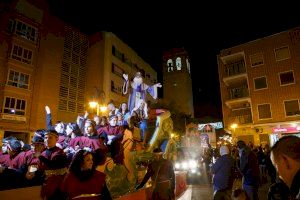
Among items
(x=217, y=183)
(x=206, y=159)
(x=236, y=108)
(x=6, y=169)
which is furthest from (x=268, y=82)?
(x=6, y=169)

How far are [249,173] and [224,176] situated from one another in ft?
3.75

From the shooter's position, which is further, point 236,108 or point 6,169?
point 236,108

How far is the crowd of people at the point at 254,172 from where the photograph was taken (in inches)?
66.3

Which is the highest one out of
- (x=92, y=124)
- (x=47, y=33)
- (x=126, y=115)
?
(x=47, y=33)

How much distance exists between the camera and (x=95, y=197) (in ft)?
11.1

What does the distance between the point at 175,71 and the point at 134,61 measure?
Result: 1193cm

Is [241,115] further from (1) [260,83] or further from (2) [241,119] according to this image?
(1) [260,83]

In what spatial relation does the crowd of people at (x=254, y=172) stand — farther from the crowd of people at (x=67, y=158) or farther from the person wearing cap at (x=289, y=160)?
the crowd of people at (x=67, y=158)

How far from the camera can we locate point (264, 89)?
92.6ft

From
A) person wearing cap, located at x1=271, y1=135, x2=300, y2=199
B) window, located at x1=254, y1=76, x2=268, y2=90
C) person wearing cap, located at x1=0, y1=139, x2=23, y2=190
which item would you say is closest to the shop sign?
person wearing cap, located at x1=0, y1=139, x2=23, y2=190

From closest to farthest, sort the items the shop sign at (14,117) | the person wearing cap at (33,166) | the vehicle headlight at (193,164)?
the person wearing cap at (33,166) → the vehicle headlight at (193,164) → the shop sign at (14,117)

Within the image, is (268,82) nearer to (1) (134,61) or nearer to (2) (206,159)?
(2) (206,159)

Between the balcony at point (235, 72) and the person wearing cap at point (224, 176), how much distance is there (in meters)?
27.1

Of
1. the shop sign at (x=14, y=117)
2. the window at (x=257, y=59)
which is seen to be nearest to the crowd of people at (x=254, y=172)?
the shop sign at (x=14, y=117)
